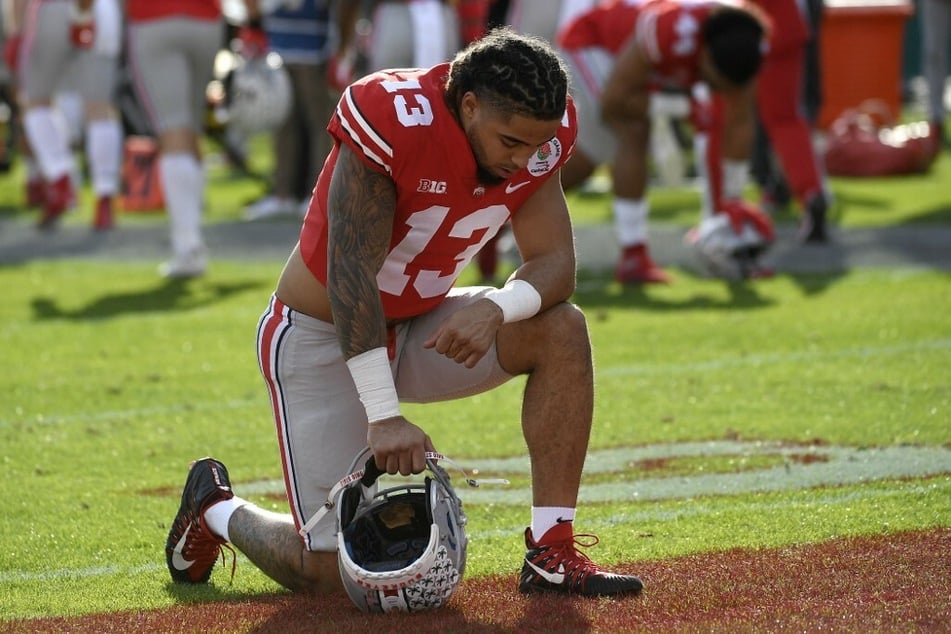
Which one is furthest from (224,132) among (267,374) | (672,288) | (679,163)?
(267,374)

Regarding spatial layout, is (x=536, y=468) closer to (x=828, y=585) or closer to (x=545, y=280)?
(x=545, y=280)

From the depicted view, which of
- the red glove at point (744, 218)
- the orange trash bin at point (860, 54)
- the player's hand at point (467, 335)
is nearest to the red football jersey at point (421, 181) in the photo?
the player's hand at point (467, 335)

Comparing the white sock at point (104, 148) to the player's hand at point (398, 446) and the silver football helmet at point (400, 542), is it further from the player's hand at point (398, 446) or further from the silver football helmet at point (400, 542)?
the player's hand at point (398, 446)

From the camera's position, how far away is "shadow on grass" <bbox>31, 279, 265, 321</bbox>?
8.30m

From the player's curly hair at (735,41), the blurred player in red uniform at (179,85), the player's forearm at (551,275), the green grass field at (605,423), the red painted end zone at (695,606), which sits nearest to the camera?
the red painted end zone at (695,606)

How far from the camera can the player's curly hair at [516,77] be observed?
3504 mm

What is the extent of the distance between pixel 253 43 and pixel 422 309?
326 inches

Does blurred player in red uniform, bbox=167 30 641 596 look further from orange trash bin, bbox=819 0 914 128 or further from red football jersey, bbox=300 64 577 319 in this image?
orange trash bin, bbox=819 0 914 128

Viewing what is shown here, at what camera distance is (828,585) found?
3.55 m

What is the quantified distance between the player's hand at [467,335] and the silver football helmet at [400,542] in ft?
0.84

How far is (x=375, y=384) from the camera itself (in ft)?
11.5

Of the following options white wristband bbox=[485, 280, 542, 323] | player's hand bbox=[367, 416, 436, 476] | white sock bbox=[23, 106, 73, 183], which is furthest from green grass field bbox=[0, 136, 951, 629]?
Result: white sock bbox=[23, 106, 73, 183]

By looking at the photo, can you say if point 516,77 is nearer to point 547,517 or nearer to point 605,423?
point 547,517

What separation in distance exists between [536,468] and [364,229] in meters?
0.71
